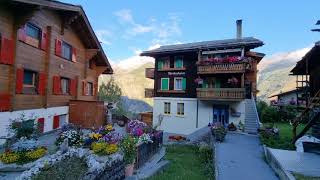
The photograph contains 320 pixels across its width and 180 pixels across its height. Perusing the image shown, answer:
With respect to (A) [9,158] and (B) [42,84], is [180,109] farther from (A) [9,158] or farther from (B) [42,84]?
(A) [9,158]

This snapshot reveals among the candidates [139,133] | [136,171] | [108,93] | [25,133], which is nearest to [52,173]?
[136,171]

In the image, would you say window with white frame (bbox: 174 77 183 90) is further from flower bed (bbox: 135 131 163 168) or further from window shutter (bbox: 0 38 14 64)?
window shutter (bbox: 0 38 14 64)

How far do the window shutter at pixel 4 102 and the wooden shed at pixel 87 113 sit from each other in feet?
21.7

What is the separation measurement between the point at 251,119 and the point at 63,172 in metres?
22.3

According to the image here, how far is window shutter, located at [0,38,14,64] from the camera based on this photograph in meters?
13.2

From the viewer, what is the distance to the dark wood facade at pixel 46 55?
1388 centimetres

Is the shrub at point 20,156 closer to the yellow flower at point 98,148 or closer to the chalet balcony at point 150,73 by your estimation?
the yellow flower at point 98,148

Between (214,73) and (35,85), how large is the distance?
53.7 feet

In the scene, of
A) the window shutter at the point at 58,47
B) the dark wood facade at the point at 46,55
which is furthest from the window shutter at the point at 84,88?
the window shutter at the point at 58,47

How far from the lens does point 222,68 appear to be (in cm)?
2681

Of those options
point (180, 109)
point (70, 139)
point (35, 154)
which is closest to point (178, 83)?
point (180, 109)

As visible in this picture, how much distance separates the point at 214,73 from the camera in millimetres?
27453

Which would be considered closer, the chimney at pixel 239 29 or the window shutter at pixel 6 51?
the window shutter at pixel 6 51

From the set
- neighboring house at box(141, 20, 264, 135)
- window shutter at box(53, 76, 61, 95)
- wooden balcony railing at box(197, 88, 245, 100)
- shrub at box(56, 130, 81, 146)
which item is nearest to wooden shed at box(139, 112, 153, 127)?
neighboring house at box(141, 20, 264, 135)
